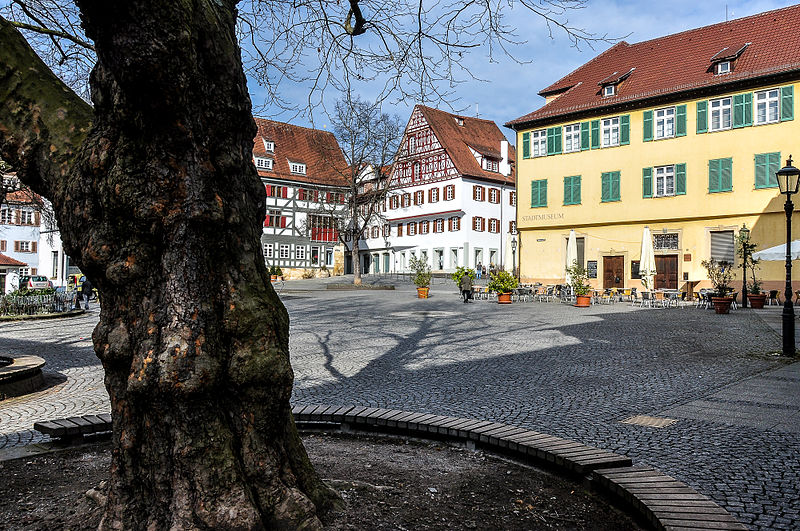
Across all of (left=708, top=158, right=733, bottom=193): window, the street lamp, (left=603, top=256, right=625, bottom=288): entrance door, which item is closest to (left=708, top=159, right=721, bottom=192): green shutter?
(left=708, top=158, right=733, bottom=193): window

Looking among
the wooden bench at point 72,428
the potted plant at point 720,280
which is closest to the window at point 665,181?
the potted plant at point 720,280

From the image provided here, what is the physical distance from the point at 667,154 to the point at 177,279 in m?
32.1

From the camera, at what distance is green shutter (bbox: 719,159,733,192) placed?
95.8ft

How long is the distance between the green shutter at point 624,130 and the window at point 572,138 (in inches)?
88.4

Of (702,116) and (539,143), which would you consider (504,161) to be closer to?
(539,143)

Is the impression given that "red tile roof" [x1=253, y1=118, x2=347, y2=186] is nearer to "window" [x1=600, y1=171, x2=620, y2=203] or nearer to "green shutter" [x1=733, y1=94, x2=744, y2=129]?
"window" [x1=600, y1=171, x2=620, y2=203]

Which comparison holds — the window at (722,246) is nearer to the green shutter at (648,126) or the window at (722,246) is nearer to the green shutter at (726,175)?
the green shutter at (726,175)

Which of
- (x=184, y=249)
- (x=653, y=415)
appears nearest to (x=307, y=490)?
(x=184, y=249)

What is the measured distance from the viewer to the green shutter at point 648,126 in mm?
31562

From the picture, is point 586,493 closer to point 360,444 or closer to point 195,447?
point 360,444

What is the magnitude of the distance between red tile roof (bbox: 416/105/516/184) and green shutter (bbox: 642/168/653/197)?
2030 cm

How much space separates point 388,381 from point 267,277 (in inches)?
206

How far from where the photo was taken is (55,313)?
770 inches

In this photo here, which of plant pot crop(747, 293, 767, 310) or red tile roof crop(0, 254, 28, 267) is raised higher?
red tile roof crop(0, 254, 28, 267)
